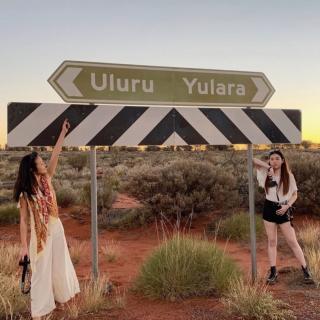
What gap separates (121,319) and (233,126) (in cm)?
271

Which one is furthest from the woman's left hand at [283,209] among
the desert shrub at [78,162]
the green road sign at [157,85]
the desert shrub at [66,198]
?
the desert shrub at [78,162]

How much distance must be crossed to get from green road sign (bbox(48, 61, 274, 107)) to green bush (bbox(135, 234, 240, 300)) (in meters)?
1.75

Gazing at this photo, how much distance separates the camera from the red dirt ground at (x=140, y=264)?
5.07 metres

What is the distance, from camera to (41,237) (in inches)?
190

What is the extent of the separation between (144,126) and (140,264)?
2.97 meters

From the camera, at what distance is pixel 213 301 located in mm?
5422

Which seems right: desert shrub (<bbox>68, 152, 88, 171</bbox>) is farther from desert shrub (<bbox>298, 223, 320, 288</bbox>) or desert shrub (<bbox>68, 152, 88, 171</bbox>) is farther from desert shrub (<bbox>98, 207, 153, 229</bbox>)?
desert shrub (<bbox>298, 223, 320, 288</bbox>)

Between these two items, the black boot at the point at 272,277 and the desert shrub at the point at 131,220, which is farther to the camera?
the desert shrub at the point at 131,220

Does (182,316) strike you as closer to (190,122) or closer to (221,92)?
(190,122)

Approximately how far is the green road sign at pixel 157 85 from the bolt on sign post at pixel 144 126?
10 cm

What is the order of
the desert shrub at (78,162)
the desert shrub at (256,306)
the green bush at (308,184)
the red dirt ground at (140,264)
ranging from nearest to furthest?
the desert shrub at (256,306) < the red dirt ground at (140,264) < the green bush at (308,184) < the desert shrub at (78,162)

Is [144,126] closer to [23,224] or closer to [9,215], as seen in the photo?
[23,224]

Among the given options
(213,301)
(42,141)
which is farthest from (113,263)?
(42,141)

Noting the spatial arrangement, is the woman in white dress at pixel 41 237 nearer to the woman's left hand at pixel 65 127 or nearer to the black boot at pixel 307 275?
the woman's left hand at pixel 65 127
